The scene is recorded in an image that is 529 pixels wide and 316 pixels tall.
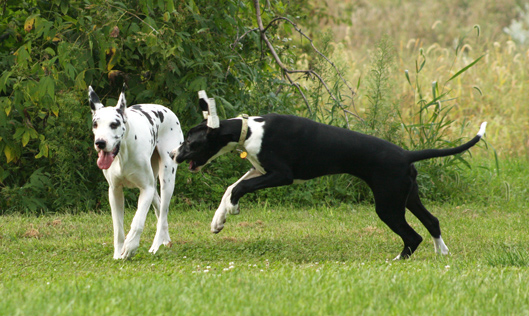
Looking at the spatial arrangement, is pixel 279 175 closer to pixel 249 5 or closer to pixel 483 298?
pixel 483 298

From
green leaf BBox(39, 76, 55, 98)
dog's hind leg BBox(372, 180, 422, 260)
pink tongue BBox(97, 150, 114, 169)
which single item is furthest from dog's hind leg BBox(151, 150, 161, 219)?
dog's hind leg BBox(372, 180, 422, 260)

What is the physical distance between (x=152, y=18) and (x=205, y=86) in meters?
1.12

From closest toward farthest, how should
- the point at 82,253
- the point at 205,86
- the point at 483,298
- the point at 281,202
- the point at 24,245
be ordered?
the point at 483,298 → the point at 82,253 → the point at 24,245 → the point at 205,86 → the point at 281,202

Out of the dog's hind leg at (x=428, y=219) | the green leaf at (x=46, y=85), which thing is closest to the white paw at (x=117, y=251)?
the green leaf at (x=46, y=85)

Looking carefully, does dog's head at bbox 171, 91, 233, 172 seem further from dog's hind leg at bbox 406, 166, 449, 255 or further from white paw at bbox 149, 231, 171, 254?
dog's hind leg at bbox 406, 166, 449, 255

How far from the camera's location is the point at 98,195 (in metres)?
9.37

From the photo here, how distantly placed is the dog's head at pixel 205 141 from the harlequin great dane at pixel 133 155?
307 mm

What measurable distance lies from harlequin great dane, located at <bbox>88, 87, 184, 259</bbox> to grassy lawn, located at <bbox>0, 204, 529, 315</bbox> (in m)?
0.26

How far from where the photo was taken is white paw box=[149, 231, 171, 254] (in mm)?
6496

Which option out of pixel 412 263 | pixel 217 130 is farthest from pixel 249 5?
pixel 412 263

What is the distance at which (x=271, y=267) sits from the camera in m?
5.62

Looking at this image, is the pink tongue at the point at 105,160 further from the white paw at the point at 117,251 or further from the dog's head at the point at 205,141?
the white paw at the point at 117,251

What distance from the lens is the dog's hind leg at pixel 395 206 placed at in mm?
5922

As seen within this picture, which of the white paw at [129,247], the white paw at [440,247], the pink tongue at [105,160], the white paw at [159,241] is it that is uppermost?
the pink tongue at [105,160]
